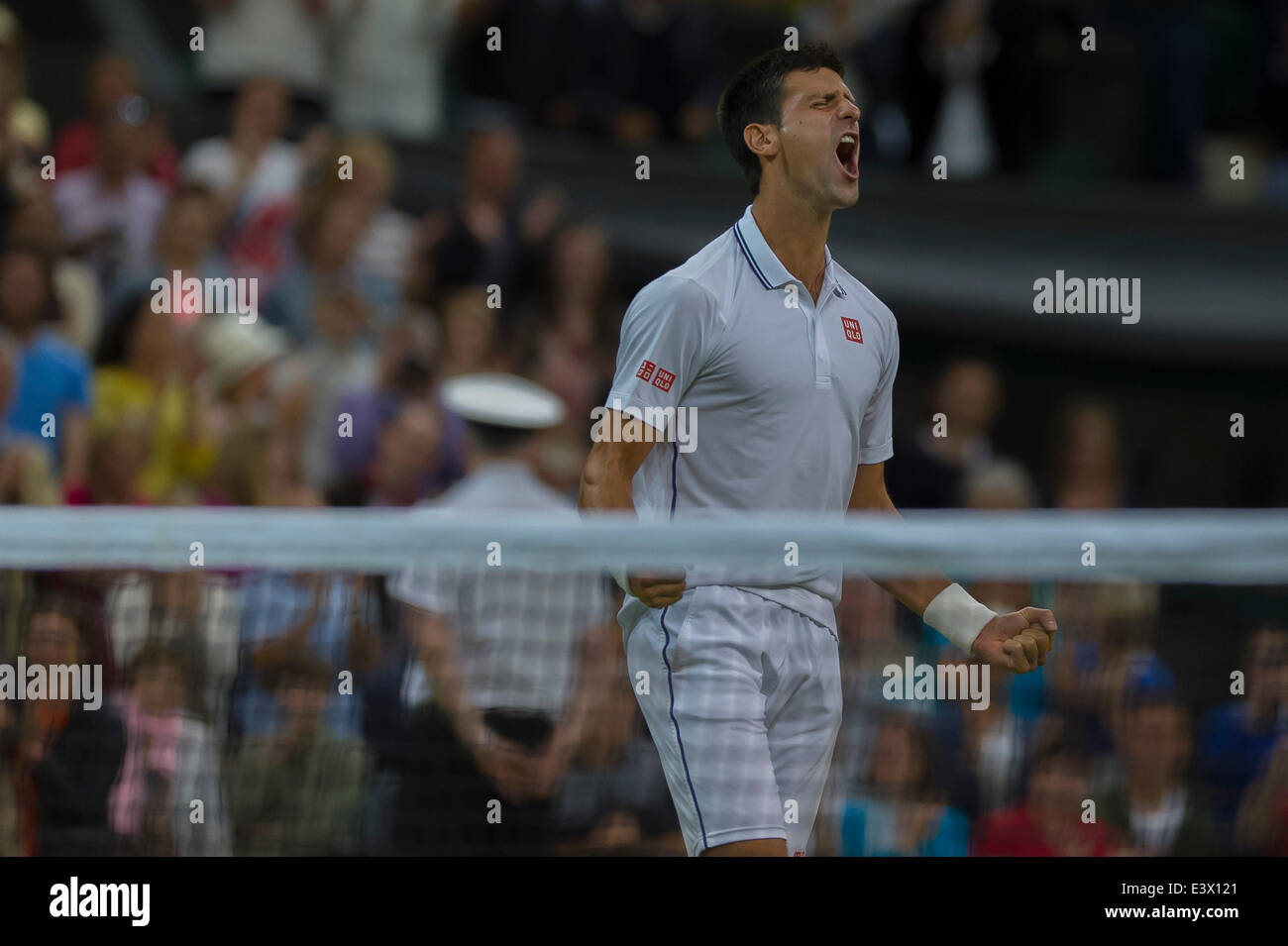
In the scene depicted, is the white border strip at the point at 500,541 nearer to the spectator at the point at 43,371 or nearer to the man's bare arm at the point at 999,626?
the man's bare arm at the point at 999,626

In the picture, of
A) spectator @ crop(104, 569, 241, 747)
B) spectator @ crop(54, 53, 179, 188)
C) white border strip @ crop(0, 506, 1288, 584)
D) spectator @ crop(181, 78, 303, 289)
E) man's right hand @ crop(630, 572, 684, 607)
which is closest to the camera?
man's right hand @ crop(630, 572, 684, 607)

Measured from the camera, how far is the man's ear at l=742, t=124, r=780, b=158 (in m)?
4.53

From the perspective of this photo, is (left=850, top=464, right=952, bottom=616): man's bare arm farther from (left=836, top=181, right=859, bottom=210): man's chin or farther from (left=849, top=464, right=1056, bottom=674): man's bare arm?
(left=836, top=181, right=859, bottom=210): man's chin

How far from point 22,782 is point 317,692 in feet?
2.60

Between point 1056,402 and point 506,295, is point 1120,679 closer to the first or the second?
point 506,295

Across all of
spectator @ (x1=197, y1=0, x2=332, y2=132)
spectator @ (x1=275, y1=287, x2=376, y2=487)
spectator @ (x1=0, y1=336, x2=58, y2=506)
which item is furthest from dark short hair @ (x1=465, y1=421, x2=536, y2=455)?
spectator @ (x1=197, y1=0, x2=332, y2=132)

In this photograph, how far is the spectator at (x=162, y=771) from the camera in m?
5.29

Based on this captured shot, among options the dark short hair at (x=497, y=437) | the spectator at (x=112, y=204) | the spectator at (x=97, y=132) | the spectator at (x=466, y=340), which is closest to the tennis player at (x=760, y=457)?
the dark short hair at (x=497, y=437)

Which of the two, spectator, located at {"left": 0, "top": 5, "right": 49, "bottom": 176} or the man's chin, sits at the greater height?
spectator, located at {"left": 0, "top": 5, "right": 49, "bottom": 176}

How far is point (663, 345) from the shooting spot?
430 centimetres

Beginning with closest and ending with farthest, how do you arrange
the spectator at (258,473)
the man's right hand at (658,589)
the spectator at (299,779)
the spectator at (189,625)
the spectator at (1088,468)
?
the man's right hand at (658,589) < the spectator at (299,779) < the spectator at (189,625) < the spectator at (258,473) < the spectator at (1088,468)

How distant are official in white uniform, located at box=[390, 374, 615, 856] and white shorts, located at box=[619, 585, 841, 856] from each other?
33.6 inches

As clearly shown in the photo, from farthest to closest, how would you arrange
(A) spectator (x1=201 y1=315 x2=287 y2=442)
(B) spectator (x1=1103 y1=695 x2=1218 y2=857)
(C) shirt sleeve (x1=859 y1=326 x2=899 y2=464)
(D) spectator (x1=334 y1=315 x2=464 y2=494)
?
(A) spectator (x1=201 y1=315 x2=287 y2=442) → (D) spectator (x1=334 y1=315 x2=464 y2=494) → (B) spectator (x1=1103 y1=695 x2=1218 y2=857) → (C) shirt sleeve (x1=859 y1=326 x2=899 y2=464)

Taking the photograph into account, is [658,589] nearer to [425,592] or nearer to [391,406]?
[425,592]
